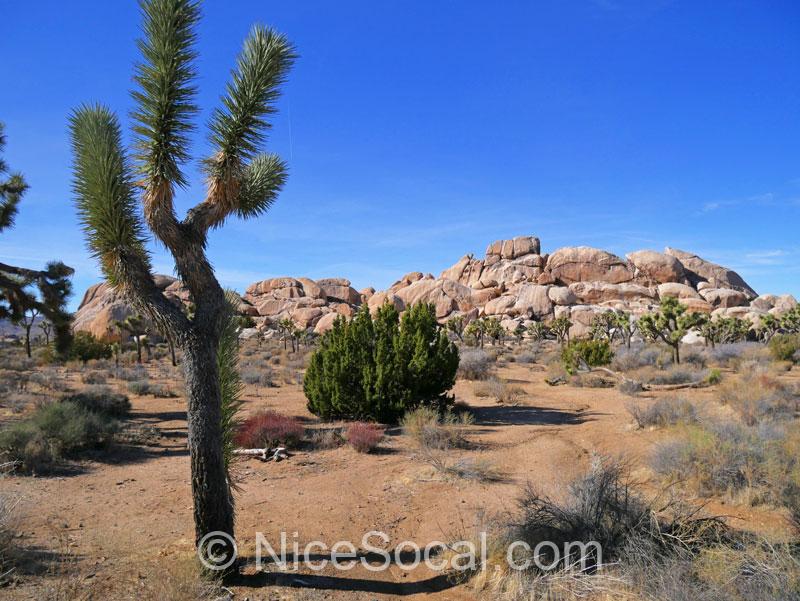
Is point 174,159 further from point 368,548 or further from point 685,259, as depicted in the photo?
point 685,259

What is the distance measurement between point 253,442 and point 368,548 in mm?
5233

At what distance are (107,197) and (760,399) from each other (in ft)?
41.3

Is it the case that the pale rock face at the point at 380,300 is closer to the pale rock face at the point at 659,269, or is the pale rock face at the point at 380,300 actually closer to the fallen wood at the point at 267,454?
the pale rock face at the point at 659,269

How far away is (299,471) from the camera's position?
29.9 ft

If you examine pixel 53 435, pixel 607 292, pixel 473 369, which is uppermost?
pixel 607 292

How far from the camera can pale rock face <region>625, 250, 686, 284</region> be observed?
7038 cm

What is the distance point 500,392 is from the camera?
1639cm

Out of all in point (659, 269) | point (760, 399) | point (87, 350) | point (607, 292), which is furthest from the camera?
point (659, 269)

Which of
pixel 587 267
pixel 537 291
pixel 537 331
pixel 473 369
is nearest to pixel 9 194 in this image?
pixel 473 369

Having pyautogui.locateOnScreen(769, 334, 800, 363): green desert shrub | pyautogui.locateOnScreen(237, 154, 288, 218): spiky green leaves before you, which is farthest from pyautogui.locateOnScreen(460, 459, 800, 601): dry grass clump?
pyautogui.locateOnScreen(769, 334, 800, 363): green desert shrub

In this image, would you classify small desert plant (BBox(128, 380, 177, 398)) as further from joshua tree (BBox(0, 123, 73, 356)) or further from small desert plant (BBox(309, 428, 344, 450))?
small desert plant (BBox(309, 428, 344, 450))

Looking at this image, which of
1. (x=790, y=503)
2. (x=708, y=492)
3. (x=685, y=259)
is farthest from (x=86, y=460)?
(x=685, y=259)

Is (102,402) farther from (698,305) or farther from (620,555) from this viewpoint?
(698,305)

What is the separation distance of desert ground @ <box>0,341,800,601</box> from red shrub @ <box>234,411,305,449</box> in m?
0.31
